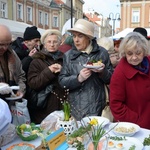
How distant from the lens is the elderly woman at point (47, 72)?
2.39 m

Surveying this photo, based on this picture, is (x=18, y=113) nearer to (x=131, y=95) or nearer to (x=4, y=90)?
(x=4, y=90)

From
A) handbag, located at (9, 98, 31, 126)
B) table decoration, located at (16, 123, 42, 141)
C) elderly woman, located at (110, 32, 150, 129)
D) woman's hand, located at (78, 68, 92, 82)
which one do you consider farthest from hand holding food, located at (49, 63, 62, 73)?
table decoration, located at (16, 123, 42, 141)

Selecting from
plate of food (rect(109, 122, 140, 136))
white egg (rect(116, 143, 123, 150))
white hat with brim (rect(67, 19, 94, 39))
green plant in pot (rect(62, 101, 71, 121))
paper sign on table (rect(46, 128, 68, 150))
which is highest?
white hat with brim (rect(67, 19, 94, 39))

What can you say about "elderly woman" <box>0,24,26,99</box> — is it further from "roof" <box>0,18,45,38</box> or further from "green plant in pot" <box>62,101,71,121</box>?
"roof" <box>0,18,45,38</box>

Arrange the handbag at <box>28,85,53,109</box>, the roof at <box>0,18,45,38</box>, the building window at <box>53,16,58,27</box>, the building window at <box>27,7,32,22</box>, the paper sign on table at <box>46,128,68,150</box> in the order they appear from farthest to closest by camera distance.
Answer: the building window at <box>53,16,58,27</box> < the building window at <box>27,7,32,22</box> < the roof at <box>0,18,45,38</box> < the handbag at <box>28,85,53,109</box> < the paper sign on table at <box>46,128,68,150</box>

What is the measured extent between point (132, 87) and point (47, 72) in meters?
0.82

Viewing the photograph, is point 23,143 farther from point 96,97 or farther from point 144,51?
point 144,51

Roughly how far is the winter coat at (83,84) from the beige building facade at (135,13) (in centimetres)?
3463

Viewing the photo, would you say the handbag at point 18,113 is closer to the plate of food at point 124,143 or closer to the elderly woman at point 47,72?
the elderly woman at point 47,72

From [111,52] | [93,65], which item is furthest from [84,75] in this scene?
[111,52]

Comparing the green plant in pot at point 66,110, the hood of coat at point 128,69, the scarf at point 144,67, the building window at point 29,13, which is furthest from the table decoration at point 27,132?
the building window at point 29,13

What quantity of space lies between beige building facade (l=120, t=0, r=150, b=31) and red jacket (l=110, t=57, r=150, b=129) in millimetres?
34861

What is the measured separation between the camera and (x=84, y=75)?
2.22 meters

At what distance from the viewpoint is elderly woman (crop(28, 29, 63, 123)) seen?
2.39 metres
